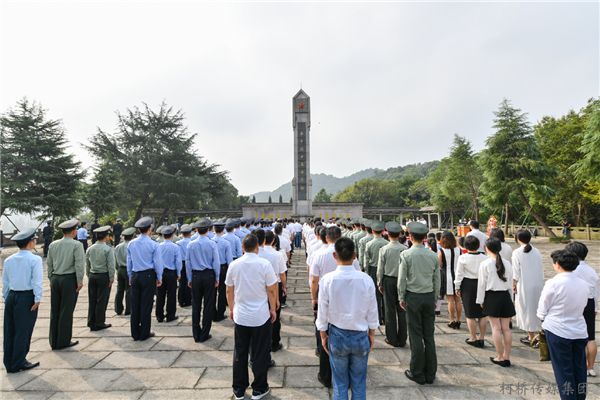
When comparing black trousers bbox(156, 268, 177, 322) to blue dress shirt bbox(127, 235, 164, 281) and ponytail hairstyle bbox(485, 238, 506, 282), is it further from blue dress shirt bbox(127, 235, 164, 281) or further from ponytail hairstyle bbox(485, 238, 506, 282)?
ponytail hairstyle bbox(485, 238, 506, 282)

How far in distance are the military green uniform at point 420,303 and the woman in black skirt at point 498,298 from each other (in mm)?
931

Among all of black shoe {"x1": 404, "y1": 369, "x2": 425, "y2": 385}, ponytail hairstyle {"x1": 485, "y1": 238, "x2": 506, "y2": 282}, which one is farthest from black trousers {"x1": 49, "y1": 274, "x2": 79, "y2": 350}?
ponytail hairstyle {"x1": 485, "y1": 238, "x2": 506, "y2": 282}

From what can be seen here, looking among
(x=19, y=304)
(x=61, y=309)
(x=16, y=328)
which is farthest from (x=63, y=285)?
(x=16, y=328)

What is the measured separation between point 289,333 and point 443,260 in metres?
3.32

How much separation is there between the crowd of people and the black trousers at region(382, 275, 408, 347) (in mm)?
18

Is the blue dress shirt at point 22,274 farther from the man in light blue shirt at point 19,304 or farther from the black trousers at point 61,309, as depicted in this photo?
the black trousers at point 61,309

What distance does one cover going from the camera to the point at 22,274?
421 centimetres

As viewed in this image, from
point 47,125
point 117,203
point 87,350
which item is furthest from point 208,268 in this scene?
point 117,203

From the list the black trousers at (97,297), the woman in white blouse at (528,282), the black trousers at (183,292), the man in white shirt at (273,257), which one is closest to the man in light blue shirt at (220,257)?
the black trousers at (183,292)

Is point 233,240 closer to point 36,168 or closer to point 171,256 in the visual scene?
point 171,256

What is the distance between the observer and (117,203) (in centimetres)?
2661

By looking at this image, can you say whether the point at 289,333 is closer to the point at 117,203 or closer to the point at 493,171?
the point at 493,171

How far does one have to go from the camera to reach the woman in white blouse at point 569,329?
2.94 meters

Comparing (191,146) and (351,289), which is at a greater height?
(191,146)
